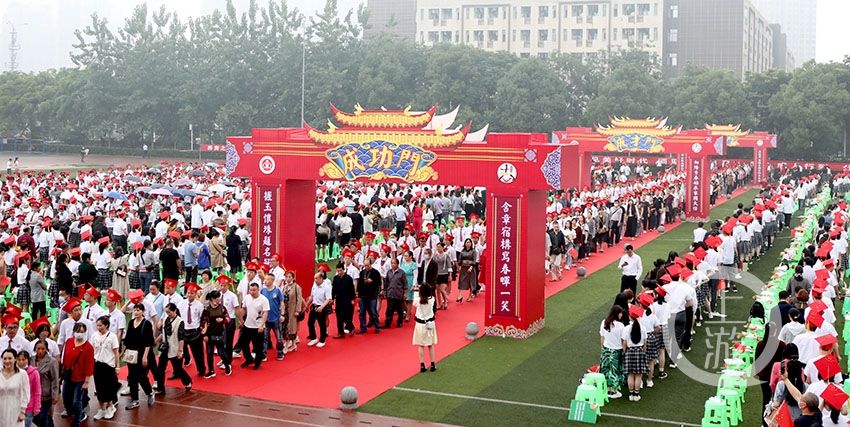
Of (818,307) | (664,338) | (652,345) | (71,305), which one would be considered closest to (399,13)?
(664,338)

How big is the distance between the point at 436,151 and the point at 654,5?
71.9m

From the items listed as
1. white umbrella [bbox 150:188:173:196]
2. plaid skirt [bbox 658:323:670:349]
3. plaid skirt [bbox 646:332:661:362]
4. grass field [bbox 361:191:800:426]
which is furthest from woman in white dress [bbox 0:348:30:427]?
white umbrella [bbox 150:188:173:196]

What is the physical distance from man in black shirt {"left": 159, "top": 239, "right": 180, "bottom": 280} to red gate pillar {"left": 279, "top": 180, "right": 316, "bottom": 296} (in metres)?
1.99

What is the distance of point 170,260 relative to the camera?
17453mm

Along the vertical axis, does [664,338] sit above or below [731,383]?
above

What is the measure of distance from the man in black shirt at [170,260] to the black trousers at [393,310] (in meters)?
4.20

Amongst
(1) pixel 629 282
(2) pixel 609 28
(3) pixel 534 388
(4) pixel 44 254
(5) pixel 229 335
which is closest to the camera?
(3) pixel 534 388

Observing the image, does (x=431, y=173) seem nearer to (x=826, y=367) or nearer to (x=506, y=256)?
(x=506, y=256)

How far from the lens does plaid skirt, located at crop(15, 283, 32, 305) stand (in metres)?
15.4

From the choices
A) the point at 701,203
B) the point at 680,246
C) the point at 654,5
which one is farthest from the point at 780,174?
the point at 654,5

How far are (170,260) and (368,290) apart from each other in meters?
4.16

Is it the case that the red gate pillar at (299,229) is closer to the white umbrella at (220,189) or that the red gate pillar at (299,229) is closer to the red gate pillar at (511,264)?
the red gate pillar at (511,264)

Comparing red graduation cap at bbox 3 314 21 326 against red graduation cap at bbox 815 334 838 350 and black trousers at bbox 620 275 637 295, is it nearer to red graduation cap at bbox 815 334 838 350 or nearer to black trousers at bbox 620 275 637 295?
red graduation cap at bbox 815 334 838 350

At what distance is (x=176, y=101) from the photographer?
205 feet
